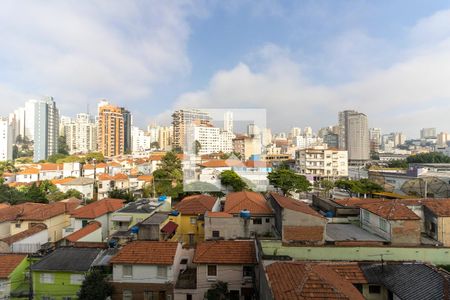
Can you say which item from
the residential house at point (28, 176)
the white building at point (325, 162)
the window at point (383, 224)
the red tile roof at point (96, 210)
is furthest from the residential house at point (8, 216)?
the white building at point (325, 162)

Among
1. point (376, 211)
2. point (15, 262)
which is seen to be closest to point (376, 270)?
point (376, 211)

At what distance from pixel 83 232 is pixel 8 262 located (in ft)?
11.5

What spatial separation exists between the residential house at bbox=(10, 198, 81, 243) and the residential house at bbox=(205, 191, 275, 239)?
975cm

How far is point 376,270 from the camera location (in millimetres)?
8523

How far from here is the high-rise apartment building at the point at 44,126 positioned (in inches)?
2694

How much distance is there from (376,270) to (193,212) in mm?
9451

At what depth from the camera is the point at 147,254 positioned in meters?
9.60

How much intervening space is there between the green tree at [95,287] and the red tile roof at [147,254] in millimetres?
685

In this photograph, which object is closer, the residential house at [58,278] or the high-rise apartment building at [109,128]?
the residential house at [58,278]

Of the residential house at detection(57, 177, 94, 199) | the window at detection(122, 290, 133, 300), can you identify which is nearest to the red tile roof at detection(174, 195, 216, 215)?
the window at detection(122, 290, 133, 300)

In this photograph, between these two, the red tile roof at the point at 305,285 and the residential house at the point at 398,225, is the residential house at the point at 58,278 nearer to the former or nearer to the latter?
the red tile roof at the point at 305,285

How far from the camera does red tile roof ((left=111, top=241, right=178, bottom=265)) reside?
9.30m

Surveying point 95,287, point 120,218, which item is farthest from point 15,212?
point 95,287

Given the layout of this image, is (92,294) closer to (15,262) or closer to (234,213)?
(15,262)
